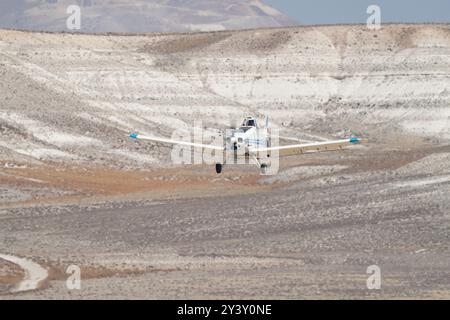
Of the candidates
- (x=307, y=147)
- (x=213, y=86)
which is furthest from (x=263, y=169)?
(x=213, y=86)

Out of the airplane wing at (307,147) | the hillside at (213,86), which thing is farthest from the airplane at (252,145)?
the hillside at (213,86)

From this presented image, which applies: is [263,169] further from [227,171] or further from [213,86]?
[213,86]

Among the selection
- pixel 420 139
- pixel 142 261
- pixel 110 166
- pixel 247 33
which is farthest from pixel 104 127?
pixel 247 33

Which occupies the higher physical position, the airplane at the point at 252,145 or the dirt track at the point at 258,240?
the airplane at the point at 252,145

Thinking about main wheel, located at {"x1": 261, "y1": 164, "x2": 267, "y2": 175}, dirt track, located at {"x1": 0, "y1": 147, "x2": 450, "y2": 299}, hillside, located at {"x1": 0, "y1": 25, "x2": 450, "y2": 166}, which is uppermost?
hillside, located at {"x1": 0, "y1": 25, "x2": 450, "y2": 166}

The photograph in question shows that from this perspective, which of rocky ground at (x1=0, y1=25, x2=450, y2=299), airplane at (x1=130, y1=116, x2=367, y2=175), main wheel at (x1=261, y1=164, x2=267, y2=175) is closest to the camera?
rocky ground at (x1=0, y1=25, x2=450, y2=299)

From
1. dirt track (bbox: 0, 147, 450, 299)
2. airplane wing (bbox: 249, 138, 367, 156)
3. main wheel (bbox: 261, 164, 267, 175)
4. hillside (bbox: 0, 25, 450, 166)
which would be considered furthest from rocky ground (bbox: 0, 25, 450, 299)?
airplane wing (bbox: 249, 138, 367, 156)

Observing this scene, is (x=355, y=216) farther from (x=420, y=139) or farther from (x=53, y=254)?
(x=420, y=139)

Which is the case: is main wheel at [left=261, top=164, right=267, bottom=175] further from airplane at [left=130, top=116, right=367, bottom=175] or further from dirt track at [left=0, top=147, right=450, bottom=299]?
airplane at [left=130, top=116, right=367, bottom=175]

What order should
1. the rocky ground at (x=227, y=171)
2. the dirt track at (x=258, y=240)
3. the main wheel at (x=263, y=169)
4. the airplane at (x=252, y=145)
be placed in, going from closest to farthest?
the dirt track at (x=258, y=240), the rocky ground at (x=227, y=171), the airplane at (x=252, y=145), the main wheel at (x=263, y=169)

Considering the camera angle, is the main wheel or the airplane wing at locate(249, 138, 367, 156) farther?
the main wheel

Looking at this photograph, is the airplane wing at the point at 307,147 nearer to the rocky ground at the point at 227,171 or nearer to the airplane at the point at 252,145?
the airplane at the point at 252,145
